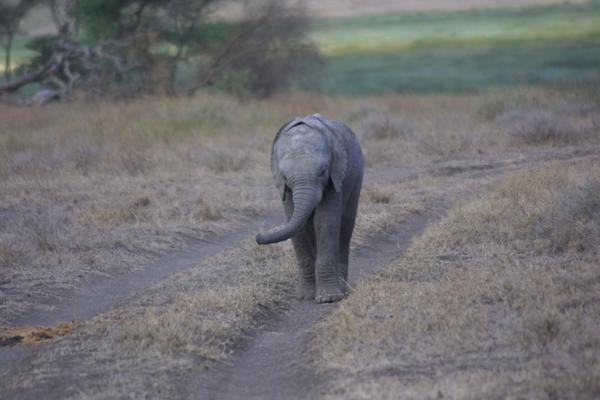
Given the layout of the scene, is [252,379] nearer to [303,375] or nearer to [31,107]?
[303,375]

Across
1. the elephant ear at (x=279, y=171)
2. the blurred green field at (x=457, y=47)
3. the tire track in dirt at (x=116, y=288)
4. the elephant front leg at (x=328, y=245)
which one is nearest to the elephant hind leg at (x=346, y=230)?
the elephant front leg at (x=328, y=245)

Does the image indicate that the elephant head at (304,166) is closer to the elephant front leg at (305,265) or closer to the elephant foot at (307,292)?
the elephant front leg at (305,265)

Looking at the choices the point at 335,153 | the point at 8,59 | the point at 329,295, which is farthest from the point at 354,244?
the point at 8,59

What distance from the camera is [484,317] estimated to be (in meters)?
7.36

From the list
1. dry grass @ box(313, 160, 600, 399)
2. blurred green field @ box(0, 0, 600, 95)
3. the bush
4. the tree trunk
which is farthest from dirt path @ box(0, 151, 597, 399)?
blurred green field @ box(0, 0, 600, 95)

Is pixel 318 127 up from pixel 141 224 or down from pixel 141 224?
up

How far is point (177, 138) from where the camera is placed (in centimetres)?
2044

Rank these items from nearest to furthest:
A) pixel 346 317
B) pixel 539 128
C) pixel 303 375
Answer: pixel 303 375
pixel 346 317
pixel 539 128

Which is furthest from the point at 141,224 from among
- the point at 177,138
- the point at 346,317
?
the point at 177,138

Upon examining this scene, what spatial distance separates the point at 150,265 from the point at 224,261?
836 mm

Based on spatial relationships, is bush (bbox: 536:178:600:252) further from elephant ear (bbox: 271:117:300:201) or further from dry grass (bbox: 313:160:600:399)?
elephant ear (bbox: 271:117:300:201)

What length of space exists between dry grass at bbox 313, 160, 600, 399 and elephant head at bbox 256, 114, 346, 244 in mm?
797

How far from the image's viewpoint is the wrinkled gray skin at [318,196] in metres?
8.51

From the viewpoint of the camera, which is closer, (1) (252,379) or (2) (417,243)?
(1) (252,379)
